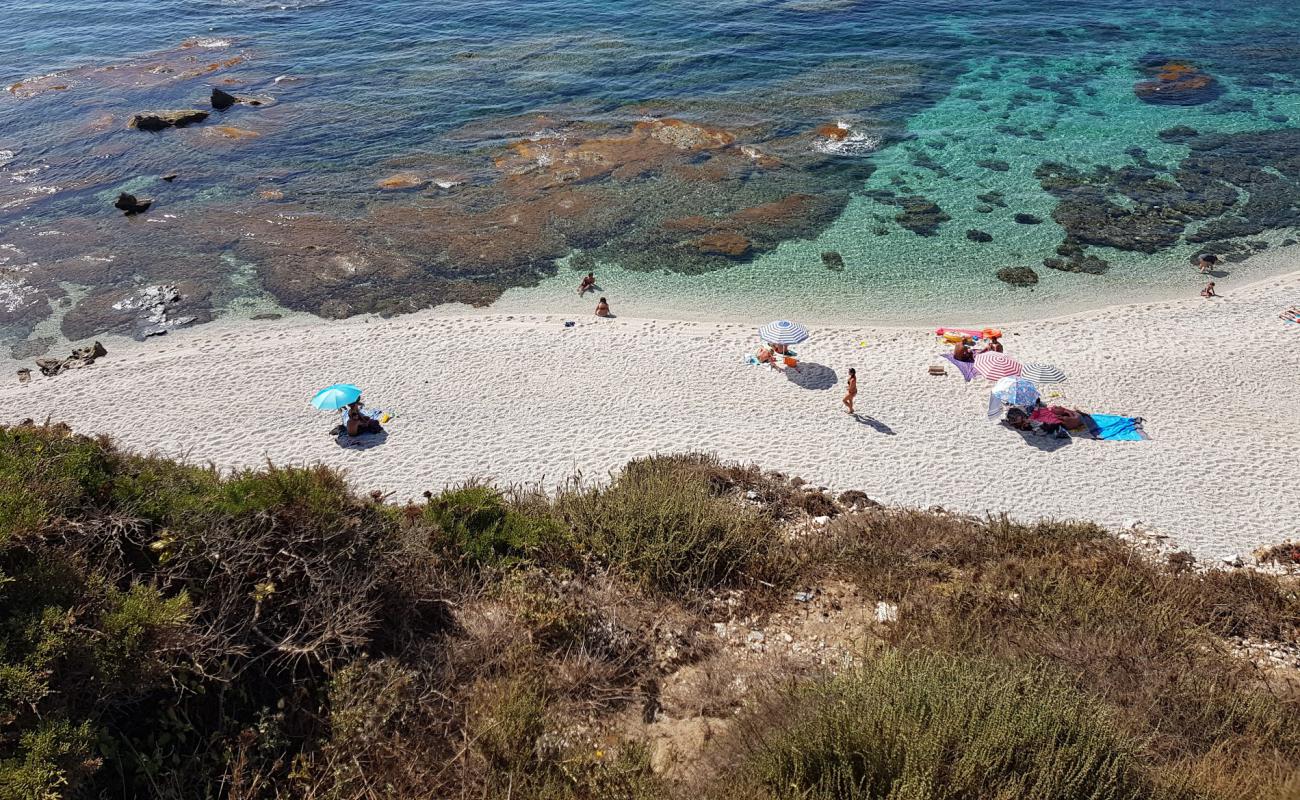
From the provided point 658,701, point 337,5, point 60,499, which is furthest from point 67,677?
point 337,5

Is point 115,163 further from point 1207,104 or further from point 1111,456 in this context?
point 1207,104

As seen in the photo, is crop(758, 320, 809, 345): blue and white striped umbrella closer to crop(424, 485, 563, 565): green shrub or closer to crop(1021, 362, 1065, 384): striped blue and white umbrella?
crop(1021, 362, 1065, 384): striped blue and white umbrella

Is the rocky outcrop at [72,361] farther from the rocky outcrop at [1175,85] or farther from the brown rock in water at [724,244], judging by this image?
the rocky outcrop at [1175,85]

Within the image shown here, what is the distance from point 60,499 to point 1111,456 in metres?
18.7

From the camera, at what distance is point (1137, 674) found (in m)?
7.88

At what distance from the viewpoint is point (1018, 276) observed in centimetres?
2508

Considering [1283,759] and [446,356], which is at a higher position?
[1283,759]

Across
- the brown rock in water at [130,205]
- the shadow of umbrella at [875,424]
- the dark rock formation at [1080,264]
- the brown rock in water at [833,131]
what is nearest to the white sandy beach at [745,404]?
the shadow of umbrella at [875,424]

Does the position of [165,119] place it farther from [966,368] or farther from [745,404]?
[966,368]

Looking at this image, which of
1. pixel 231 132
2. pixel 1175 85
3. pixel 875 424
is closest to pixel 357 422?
pixel 875 424

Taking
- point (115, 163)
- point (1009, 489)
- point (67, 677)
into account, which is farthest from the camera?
point (115, 163)

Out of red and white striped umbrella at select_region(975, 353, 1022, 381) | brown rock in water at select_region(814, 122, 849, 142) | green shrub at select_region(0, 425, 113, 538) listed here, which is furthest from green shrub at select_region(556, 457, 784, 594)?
brown rock in water at select_region(814, 122, 849, 142)

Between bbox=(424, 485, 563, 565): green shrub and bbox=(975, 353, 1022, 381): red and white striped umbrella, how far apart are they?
13.1m

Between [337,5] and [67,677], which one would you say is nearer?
[67,677]
